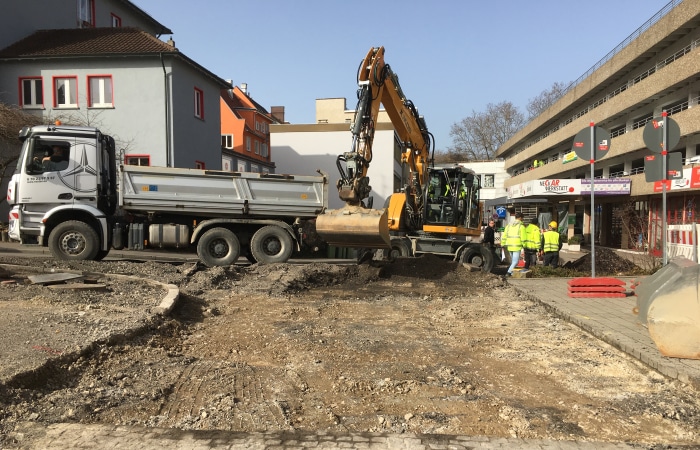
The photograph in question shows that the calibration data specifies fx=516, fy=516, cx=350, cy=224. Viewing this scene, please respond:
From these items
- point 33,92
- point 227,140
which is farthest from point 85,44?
point 227,140

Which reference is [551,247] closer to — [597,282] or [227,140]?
[597,282]

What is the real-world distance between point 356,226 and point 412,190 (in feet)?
16.8

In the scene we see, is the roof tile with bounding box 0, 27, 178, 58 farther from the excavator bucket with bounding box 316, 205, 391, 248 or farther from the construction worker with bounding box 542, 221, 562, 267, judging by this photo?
the construction worker with bounding box 542, 221, 562, 267

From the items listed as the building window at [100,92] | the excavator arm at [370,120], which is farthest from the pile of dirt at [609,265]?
the building window at [100,92]

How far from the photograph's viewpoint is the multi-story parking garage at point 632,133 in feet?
77.9

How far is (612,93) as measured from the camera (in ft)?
119

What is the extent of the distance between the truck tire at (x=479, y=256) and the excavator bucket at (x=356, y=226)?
5117mm

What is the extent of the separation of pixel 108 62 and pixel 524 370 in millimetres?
23482

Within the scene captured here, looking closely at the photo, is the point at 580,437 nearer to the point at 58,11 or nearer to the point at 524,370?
the point at 524,370

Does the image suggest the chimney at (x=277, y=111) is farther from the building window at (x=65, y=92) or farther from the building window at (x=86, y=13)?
the building window at (x=65, y=92)

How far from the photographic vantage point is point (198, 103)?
25875mm

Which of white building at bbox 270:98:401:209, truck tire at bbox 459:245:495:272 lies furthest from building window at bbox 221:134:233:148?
truck tire at bbox 459:245:495:272

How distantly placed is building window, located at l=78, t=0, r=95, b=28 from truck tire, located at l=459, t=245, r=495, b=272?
25.3 m

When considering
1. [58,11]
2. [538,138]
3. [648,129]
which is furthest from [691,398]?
[538,138]
